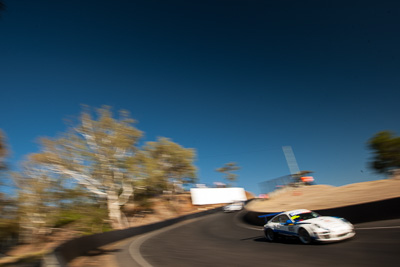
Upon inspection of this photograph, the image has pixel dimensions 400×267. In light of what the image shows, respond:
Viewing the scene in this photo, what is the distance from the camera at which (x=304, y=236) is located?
823cm

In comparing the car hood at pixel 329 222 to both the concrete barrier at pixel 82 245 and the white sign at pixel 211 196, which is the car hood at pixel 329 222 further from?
the white sign at pixel 211 196

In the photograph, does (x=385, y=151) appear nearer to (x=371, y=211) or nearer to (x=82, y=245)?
(x=371, y=211)

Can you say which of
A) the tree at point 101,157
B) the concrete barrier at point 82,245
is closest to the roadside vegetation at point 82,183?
the tree at point 101,157

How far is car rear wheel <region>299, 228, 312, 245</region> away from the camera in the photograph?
800 centimetres

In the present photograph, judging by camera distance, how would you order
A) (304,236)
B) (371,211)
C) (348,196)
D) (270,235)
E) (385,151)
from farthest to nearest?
(385,151) < (348,196) < (371,211) < (270,235) < (304,236)

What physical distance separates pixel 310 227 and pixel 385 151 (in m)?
49.2

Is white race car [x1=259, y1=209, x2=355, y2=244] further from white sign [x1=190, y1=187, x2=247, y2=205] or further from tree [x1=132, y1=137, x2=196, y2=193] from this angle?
white sign [x1=190, y1=187, x2=247, y2=205]

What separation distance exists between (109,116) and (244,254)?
30.5 m

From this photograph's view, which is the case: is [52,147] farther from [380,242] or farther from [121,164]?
[380,242]

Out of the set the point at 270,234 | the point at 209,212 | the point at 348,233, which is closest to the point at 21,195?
the point at 209,212

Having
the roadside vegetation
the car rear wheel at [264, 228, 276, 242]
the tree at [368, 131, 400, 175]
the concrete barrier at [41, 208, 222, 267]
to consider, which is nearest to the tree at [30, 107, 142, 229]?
the roadside vegetation

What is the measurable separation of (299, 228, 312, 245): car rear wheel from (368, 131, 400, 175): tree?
153 feet

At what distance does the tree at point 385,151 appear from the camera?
44.3 meters

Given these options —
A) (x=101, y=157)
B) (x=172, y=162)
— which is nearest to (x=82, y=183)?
(x=101, y=157)
